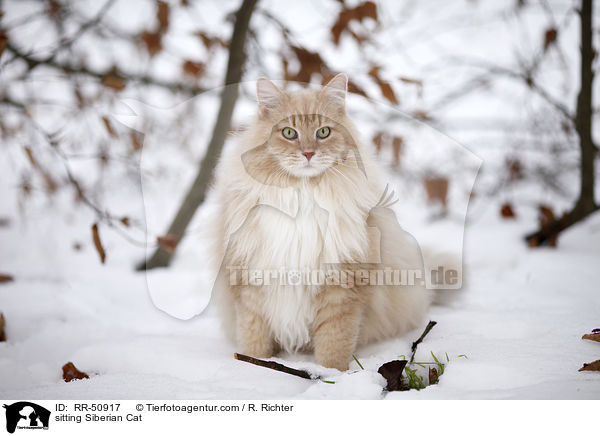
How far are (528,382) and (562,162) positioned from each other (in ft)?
9.19

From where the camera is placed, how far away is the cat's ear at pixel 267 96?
1.38 m

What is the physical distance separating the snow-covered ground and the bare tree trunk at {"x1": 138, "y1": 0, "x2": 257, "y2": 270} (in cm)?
30

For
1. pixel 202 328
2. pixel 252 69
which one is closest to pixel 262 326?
pixel 202 328

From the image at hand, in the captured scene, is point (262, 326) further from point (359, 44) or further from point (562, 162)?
point (562, 162)

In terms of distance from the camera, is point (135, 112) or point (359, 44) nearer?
point (135, 112)

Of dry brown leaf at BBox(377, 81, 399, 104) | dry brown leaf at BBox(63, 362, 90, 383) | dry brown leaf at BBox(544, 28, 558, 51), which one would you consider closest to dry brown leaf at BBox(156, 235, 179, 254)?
dry brown leaf at BBox(63, 362, 90, 383)

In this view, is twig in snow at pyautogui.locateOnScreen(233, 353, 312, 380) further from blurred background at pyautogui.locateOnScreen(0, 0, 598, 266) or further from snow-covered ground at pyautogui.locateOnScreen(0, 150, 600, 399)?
blurred background at pyautogui.locateOnScreen(0, 0, 598, 266)

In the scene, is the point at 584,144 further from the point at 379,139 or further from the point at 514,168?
the point at 379,139

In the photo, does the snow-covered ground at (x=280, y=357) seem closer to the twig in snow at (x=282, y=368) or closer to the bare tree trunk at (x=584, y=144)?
the twig in snow at (x=282, y=368)

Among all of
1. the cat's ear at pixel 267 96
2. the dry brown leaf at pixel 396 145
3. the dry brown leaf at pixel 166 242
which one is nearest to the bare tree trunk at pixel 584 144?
the dry brown leaf at pixel 396 145

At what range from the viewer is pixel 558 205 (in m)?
3.32

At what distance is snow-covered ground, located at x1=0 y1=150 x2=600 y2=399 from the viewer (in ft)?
3.62
